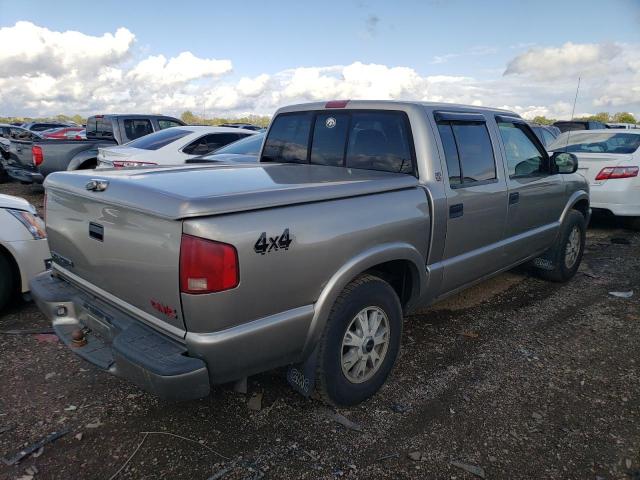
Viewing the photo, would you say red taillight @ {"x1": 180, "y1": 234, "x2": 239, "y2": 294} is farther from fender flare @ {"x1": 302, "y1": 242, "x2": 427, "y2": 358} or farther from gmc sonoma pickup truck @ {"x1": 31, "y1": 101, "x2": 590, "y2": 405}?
fender flare @ {"x1": 302, "y1": 242, "x2": 427, "y2": 358}

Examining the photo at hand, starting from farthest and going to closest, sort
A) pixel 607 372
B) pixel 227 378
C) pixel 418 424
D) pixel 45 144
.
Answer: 1. pixel 45 144
2. pixel 607 372
3. pixel 418 424
4. pixel 227 378

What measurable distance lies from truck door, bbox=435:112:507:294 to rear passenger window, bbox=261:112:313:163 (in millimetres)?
1150

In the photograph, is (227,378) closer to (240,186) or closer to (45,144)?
(240,186)

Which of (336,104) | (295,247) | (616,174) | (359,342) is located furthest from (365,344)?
(616,174)

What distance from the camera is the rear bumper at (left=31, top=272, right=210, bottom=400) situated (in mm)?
2100

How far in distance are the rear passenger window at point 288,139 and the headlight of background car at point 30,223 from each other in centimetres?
209

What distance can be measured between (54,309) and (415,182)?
7.87 ft

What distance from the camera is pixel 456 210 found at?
3326mm

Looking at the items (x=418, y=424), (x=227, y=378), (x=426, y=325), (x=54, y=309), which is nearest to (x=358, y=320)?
(x=418, y=424)

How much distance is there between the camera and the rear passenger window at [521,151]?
4.04 metres

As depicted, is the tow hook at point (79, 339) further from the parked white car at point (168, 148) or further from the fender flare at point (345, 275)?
the parked white car at point (168, 148)

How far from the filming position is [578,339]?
3924 mm

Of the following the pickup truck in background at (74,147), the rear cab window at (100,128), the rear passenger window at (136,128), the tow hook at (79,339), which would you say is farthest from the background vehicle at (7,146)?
the tow hook at (79,339)

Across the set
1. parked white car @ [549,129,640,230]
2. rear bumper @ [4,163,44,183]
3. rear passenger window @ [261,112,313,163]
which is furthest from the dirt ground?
rear bumper @ [4,163,44,183]
